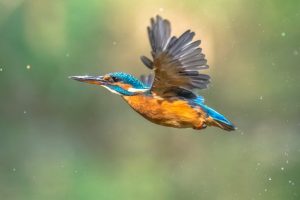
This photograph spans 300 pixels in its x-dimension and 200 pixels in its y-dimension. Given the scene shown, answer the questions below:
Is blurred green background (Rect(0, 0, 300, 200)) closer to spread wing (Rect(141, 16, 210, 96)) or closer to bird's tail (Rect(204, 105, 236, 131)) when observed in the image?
bird's tail (Rect(204, 105, 236, 131))

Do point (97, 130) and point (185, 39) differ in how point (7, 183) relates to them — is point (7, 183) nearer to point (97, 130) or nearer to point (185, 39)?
point (97, 130)

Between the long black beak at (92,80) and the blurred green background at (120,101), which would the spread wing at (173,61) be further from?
the blurred green background at (120,101)

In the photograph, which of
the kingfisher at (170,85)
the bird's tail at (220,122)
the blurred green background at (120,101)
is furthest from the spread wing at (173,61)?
the blurred green background at (120,101)

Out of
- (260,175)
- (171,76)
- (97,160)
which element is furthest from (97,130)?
(171,76)

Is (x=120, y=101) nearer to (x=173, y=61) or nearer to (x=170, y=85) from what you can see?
(x=170, y=85)

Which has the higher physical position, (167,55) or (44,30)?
(167,55)

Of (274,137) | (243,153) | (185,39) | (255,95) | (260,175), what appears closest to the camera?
(185,39)

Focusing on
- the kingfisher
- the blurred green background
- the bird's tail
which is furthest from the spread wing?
the blurred green background
